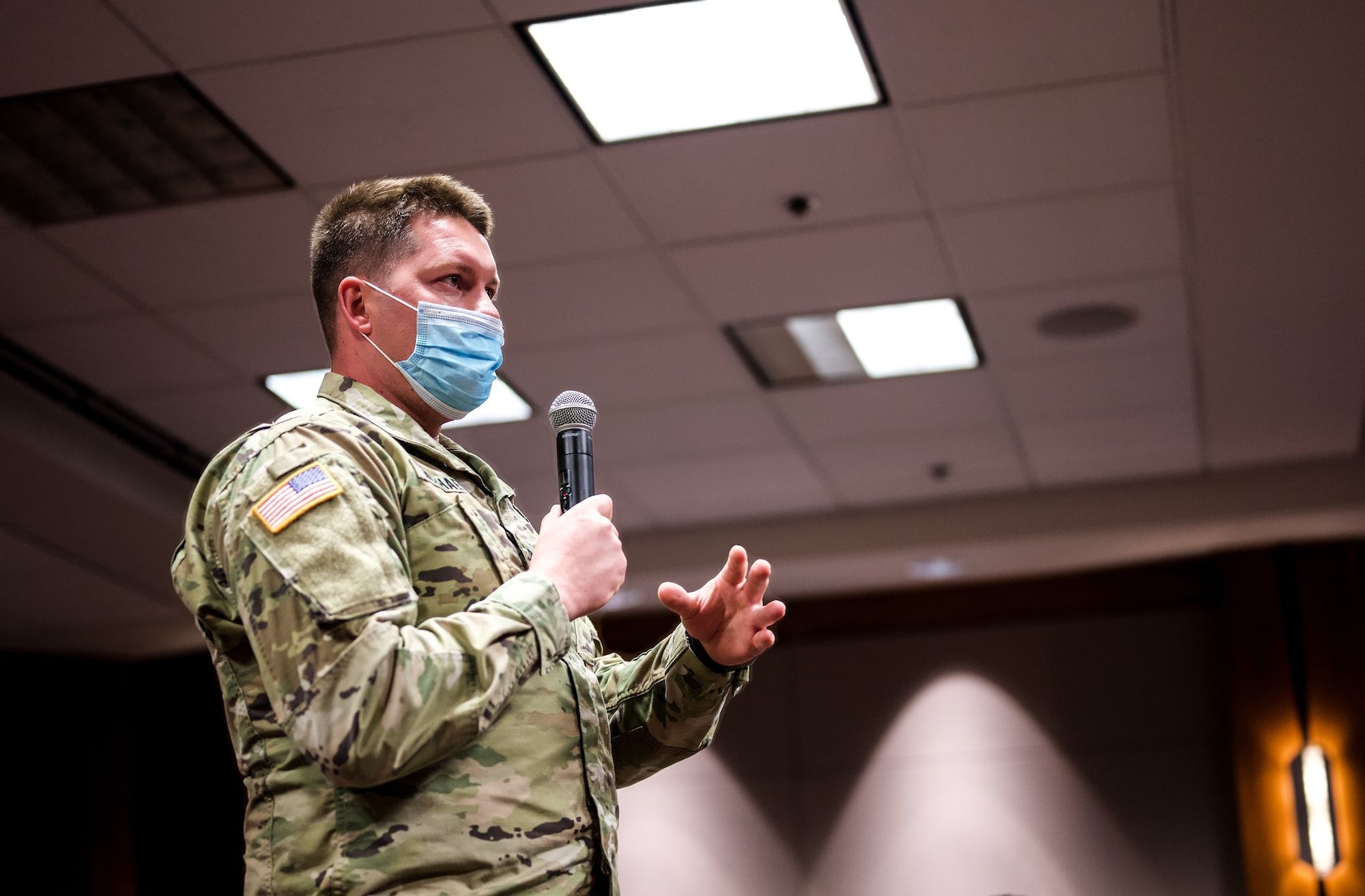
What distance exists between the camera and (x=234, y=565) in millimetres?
1428

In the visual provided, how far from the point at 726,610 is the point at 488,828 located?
443 mm

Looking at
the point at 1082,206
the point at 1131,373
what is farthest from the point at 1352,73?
the point at 1131,373

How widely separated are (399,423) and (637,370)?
386cm

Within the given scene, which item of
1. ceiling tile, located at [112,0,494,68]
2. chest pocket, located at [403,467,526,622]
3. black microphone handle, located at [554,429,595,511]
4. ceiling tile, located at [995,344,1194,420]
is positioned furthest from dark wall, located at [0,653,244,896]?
chest pocket, located at [403,467,526,622]

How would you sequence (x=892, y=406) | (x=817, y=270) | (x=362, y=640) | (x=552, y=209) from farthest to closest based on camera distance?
(x=892, y=406)
(x=817, y=270)
(x=552, y=209)
(x=362, y=640)

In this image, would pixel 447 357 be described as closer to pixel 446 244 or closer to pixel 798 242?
pixel 446 244

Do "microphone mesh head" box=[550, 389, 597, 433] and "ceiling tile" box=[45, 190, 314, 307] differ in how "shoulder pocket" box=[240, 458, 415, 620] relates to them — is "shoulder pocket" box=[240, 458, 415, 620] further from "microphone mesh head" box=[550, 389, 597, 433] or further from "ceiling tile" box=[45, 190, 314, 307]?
"ceiling tile" box=[45, 190, 314, 307]

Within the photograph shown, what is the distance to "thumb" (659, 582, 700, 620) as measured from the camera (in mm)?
1661

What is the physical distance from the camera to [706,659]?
1.77 meters

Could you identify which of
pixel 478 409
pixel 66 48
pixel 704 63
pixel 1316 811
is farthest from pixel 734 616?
pixel 1316 811

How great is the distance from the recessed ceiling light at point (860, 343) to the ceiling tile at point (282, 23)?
6.41 feet

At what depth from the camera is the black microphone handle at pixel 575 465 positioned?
1.73m

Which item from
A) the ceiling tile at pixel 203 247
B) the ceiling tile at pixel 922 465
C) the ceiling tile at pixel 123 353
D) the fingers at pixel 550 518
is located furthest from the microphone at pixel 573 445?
the ceiling tile at pixel 922 465

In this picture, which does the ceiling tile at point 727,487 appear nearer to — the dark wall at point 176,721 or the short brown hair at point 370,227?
the dark wall at point 176,721
